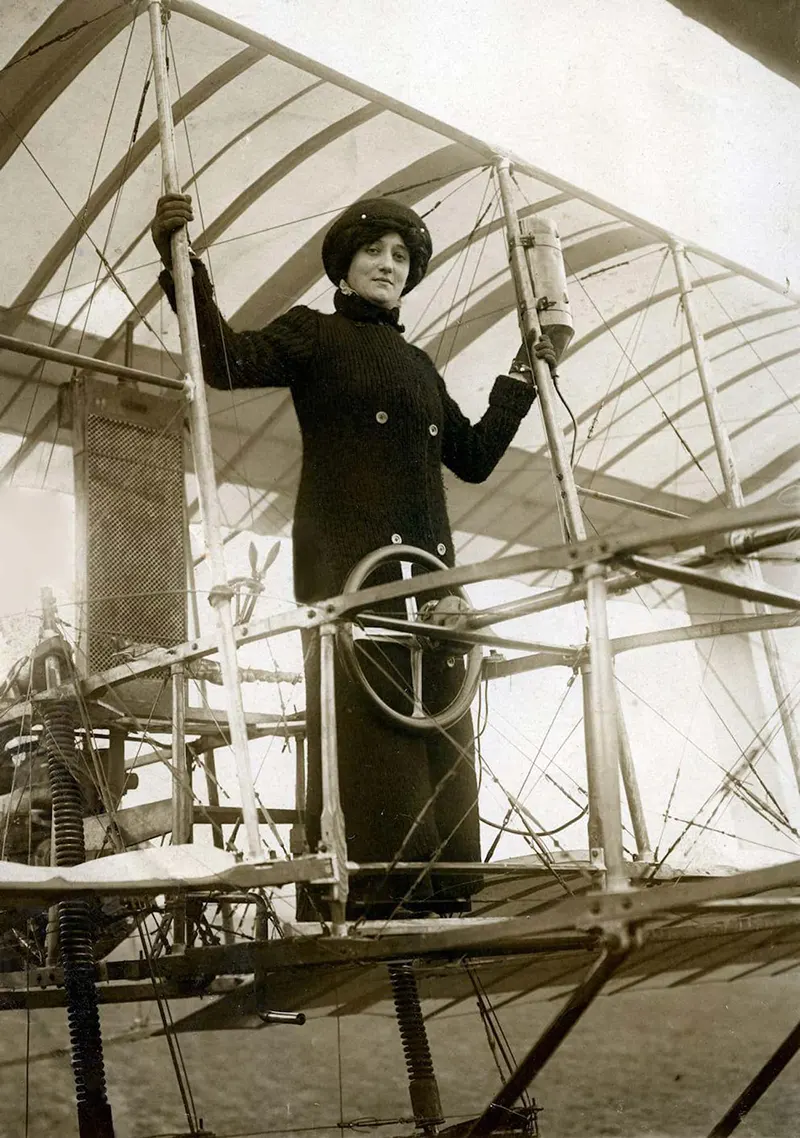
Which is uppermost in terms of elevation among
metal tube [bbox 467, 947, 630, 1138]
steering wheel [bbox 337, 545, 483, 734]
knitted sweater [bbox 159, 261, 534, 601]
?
knitted sweater [bbox 159, 261, 534, 601]

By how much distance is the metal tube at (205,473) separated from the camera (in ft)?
9.13

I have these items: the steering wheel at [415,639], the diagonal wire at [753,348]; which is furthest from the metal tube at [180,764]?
the diagonal wire at [753,348]

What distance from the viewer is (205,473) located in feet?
10.0

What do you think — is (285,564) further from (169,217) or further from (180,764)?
(169,217)

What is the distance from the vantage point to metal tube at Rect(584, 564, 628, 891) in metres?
2.23

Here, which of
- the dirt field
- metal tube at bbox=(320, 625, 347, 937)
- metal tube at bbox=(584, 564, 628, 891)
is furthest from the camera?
the dirt field

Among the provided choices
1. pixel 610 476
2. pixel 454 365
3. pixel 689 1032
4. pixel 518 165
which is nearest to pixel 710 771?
pixel 610 476

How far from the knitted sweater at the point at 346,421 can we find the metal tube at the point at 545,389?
0.63 meters

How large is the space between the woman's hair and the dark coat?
139 mm

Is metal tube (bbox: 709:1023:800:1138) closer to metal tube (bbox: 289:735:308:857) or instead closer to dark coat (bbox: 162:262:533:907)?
dark coat (bbox: 162:262:533:907)

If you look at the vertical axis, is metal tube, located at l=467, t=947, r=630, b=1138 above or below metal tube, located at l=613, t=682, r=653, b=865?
below

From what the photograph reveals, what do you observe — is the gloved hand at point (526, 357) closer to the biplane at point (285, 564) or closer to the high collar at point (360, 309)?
the biplane at point (285, 564)

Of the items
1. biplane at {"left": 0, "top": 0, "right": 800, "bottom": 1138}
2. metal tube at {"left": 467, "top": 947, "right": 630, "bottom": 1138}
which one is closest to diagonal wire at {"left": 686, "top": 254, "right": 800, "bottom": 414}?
biplane at {"left": 0, "top": 0, "right": 800, "bottom": 1138}

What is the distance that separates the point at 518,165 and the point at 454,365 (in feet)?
11.1
